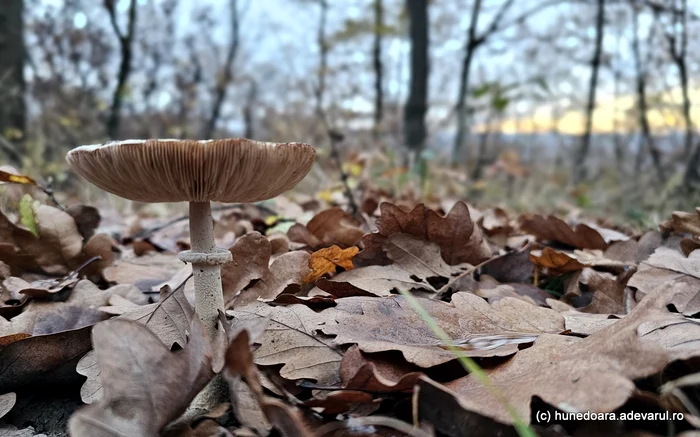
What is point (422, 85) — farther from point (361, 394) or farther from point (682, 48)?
point (361, 394)

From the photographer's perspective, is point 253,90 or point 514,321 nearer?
point 514,321

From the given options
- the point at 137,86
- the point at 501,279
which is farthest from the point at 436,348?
the point at 137,86

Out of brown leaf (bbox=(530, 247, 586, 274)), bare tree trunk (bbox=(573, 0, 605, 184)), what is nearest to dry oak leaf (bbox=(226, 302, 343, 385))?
brown leaf (bbox=(530, 247, 586, 274))

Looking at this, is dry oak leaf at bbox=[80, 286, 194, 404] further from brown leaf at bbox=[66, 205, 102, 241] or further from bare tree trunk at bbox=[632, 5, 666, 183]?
bare tree trunk at bbox=[632, 5, 666, 183]

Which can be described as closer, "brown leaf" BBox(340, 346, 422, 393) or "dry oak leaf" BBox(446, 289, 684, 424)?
"dry oak leaf" BBox(446, 289, 684, 424)

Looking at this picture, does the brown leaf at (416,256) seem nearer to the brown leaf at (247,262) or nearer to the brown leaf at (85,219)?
the brown leaf at (247,262)

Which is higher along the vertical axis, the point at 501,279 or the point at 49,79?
the point at 49,79
